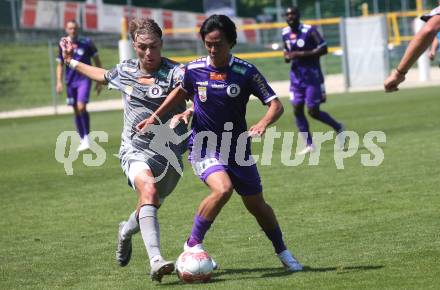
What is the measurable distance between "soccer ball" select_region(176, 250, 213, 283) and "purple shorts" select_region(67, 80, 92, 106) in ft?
39.5

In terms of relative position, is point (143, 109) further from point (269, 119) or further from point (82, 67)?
point (269, 119)

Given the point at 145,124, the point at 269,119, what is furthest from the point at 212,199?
the point at 145,124

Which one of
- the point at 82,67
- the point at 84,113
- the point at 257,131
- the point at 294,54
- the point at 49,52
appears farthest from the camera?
the point at 49,52

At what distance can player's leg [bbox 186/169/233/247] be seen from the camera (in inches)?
302

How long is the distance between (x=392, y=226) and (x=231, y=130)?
2388mm

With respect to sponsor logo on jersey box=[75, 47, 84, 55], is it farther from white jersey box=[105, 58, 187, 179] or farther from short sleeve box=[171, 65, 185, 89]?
short sleeve box=[171, 65, 185, 89]

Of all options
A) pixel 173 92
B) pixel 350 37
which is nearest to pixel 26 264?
pixel 173 92

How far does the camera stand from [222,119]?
26.1 ft

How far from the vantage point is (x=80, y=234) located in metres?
10.4

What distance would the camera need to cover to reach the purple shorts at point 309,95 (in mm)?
16844

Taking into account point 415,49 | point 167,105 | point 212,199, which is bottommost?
point 212,199

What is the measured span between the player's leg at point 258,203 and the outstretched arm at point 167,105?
0.68 m

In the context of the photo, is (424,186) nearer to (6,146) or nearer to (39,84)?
(6,146)

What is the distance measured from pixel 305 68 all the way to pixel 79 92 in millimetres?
4776
